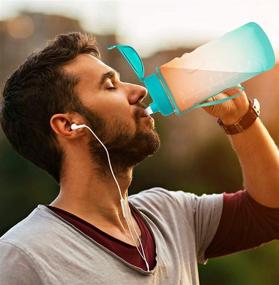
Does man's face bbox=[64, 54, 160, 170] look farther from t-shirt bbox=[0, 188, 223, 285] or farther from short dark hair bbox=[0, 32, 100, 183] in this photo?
t-shirt bbox=[0, 188, 223, 285]

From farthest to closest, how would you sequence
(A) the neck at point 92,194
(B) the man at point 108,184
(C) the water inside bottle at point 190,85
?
(C) the water inside bottle at point 190,85
(A) the neck at point 92,194
(B) the man at point 108,184

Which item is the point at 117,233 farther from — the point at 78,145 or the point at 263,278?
the point at 263,278

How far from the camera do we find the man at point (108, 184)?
186 centimetres

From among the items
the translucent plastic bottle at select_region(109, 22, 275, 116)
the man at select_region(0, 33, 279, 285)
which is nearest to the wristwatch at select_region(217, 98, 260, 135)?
the man at select_region(0, 33, 279, 285)

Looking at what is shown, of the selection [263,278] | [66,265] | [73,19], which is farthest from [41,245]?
[73,19]

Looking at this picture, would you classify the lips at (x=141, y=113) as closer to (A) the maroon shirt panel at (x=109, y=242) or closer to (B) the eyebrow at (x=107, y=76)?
(B) the eyebrow at (x=107, y=76)

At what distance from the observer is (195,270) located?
2049 mm

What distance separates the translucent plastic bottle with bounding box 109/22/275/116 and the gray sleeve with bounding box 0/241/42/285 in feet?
1.75

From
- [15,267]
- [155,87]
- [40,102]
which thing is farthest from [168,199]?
[15,267]

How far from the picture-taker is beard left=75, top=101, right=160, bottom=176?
6.56ft

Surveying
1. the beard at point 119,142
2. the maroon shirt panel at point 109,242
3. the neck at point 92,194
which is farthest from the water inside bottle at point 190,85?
the maroon shirt panel at point 109,242

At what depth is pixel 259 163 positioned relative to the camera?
215 cm

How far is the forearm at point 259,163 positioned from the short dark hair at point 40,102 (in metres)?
0.48

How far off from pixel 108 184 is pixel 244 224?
0.41 m
